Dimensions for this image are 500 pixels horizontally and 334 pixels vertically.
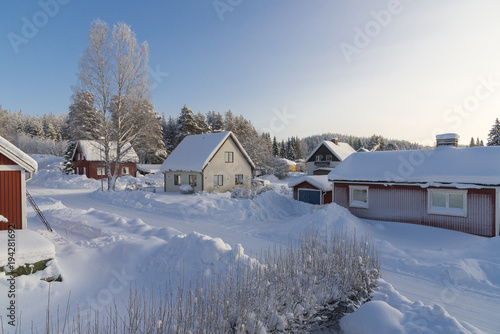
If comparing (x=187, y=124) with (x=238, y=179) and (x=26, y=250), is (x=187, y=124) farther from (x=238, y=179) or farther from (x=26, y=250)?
(x=26, y=250)

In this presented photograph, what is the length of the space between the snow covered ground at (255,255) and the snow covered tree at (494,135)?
43.1 m

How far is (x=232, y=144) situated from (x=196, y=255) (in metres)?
A: 23.8

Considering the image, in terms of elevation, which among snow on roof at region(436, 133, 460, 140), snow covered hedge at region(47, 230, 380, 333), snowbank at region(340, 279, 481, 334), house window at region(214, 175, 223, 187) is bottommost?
snowbank at region(340, 279, 481, 334)

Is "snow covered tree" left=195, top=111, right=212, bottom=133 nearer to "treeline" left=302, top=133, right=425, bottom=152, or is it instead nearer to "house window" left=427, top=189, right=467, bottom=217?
"treeline" left=302, top=133, right=425, bottom=152

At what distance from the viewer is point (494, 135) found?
1715 inches

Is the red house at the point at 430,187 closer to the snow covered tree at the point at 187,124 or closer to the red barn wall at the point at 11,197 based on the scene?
the red barn wall at the point at 11,197

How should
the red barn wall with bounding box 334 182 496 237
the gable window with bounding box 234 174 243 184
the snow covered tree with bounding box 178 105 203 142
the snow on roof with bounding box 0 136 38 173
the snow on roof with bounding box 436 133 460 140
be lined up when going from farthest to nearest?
the snow covered tree with bounding box 178 105 203 142, the gable window with bounding box 234 174 243 184, the snow on roof with bounding box 436 133 460 140, the red barn wall with bounding box 334 182 496 237, the snow on roof with bounding box 0 136 38 173

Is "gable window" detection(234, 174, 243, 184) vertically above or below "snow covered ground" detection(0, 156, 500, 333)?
above

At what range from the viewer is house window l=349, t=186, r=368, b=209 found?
1625 centimetres

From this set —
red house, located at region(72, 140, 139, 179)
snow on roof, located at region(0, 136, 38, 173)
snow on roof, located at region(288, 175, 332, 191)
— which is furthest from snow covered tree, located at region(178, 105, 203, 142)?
snow on roof, located at region(0, 136, 38, 173)

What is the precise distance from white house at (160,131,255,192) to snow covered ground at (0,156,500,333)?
40.7 ft

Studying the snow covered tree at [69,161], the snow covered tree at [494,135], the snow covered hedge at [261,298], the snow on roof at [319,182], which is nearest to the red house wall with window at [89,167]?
the snow covered tree at [69,161]

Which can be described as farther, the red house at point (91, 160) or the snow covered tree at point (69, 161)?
the snow covered tree at point (69, 161)

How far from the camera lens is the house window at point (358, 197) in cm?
1625
